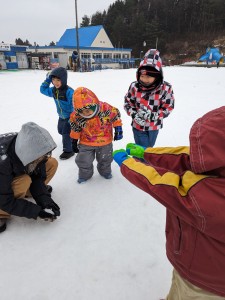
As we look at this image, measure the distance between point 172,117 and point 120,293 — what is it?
13.1ft

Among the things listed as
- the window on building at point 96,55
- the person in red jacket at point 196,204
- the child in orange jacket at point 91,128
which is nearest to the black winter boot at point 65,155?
the child in orange jacket at point 91,128

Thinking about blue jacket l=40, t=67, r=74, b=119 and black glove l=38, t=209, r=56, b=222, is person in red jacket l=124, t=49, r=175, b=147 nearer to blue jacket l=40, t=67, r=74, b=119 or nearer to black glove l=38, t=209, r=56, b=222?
blue jacket l=40, t=67, r=74, b=119

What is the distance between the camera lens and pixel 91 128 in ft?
7.57

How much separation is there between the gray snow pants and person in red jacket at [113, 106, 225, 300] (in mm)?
1357

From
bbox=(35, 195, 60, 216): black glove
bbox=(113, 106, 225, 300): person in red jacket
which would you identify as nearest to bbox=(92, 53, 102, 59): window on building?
bbox=(35, 195, 60, 216): black glove

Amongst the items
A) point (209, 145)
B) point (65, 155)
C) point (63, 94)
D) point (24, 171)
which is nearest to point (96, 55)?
point (63, 94)

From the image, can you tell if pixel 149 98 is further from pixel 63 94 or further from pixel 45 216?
pixel 45 216

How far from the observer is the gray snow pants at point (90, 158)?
2.43 metres

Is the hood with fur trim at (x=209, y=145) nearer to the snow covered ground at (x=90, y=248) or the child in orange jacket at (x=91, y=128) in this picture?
the snow covered ground at (x=90, y=248)

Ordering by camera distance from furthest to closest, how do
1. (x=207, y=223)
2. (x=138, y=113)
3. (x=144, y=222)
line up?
(x=138, y=113) < (x=144, y=222) < (x=207, y=223)

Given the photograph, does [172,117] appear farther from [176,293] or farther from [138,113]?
[176,293]

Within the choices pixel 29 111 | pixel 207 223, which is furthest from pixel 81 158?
pixel 29 111

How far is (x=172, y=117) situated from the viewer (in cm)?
488

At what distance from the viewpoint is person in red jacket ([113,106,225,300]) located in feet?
2.52
